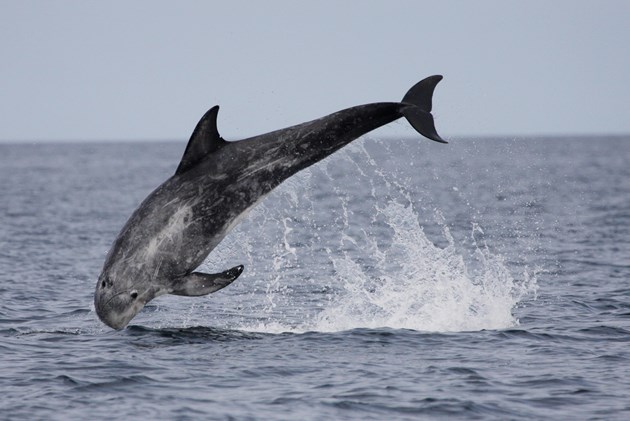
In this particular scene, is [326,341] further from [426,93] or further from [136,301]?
[426,93]

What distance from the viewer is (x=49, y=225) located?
45688mm

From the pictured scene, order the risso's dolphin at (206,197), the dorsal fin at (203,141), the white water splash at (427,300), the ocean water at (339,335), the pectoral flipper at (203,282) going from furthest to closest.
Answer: the white water splash at (427,300)
the risso's dolphin at (206,197)
the pectoral flipper at (203,282)
the dorsal fin at (203,141)
the ocean water at (339,335)

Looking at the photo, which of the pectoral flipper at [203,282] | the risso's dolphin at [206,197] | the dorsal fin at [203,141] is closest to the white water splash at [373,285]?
the risso's dolphin at [206,197]

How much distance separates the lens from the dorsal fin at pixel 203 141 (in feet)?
53.8

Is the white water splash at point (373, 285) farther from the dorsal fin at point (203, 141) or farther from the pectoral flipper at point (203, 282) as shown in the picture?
the pectoral flipper at point (203, 282)

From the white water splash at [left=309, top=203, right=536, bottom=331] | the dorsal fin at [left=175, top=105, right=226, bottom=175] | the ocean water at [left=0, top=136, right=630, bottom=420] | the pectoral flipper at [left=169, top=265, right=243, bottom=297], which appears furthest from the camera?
the white water splash at [left=309, top=203, right=536, bottom=331]

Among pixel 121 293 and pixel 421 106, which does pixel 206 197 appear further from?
pixel 421 106

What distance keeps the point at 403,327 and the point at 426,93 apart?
16.1ft

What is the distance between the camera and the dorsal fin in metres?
16.4

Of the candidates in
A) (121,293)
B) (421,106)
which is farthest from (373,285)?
(121,293)

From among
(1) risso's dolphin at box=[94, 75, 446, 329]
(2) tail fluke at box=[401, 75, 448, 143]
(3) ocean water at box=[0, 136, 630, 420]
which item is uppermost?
(2) tail fluke at box=[401, 75, 448, 143]

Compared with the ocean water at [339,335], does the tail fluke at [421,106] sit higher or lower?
higher

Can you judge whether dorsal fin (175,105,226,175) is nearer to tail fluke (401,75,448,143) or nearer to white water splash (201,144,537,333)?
white water splash (201,144,537,333)

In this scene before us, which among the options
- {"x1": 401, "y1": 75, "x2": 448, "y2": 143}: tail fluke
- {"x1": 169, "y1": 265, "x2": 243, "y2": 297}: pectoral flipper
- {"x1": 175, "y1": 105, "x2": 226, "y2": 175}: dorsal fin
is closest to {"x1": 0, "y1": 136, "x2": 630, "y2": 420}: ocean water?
{"x1": 401, "y1": 75, "x2": 448, "y2": 143}: tail fluke
